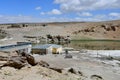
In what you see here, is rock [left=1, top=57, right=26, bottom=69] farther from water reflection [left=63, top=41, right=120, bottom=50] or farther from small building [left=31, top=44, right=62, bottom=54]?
water reflection [left=63, top=41, right=120, bottom=50]

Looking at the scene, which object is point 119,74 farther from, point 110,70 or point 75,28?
point 75,28

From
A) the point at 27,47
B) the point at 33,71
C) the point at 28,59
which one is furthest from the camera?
the point at 27,47

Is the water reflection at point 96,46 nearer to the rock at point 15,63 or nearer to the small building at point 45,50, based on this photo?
the small building at point 45,50

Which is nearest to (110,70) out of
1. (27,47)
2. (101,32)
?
(27,47)

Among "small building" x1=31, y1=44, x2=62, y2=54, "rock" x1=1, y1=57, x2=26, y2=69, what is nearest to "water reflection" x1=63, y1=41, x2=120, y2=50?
"small building" x1=31, y1=44, x2=62, y2=54

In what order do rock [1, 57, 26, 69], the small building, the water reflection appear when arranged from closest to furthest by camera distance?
rock [1, 57, 26, 69]
the small building
the water reflection

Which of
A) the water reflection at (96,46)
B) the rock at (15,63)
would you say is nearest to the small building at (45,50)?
the water reflection at (96,46)

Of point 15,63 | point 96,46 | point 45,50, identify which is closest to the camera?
point 15,63

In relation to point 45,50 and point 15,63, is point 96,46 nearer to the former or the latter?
point 45,50

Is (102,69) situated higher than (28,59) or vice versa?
(28,59)

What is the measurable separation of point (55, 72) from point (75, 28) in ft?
380

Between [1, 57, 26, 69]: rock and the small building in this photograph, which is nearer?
[1, 57, 26, 69]: rock

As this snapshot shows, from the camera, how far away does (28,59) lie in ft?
88.0

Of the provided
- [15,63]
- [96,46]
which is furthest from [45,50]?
[96,46]
